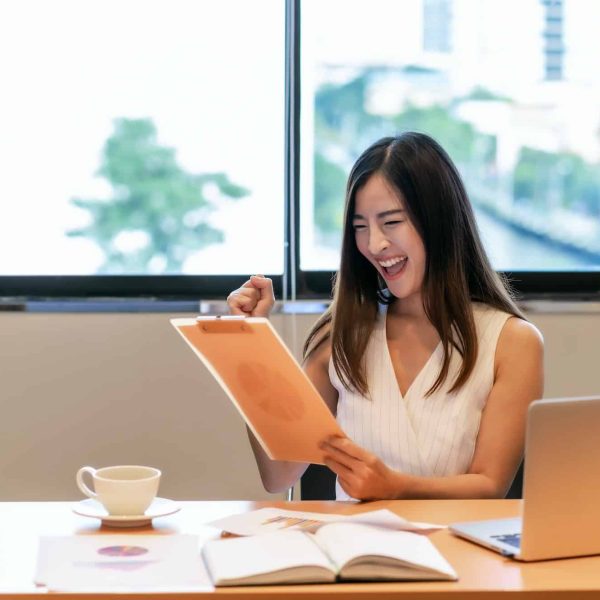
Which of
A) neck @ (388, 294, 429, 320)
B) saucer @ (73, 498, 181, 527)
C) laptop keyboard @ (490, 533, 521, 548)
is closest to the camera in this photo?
laptop keyboard @ (490, 533, 521, 548)

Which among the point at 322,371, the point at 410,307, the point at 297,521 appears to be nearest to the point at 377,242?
the point at 410,307

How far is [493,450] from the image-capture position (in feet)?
6.14

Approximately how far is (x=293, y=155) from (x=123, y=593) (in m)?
1.93

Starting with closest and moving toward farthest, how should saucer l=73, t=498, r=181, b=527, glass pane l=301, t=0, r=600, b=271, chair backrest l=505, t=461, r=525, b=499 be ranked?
1. saucer l=73, t=498, r=181, b=527
2. chair backrest l=505, t=461, r=525, b=499
3. glass pane l=301, t=0, r=600, b=271

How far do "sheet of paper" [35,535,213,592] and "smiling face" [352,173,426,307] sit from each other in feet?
2.59

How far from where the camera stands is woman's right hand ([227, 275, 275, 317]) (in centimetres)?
190

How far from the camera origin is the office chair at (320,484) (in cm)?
188

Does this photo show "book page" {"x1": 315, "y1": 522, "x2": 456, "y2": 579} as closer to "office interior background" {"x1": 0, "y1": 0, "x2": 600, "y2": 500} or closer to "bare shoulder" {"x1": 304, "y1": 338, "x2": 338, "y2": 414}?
"bare shoulder" {"x1": 304, "y1": 338, "x2": 338, "y2": 414}

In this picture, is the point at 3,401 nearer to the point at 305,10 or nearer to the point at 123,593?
the point at 305,10

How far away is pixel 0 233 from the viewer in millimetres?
2932

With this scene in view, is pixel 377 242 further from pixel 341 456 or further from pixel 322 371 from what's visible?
pixel 341 456

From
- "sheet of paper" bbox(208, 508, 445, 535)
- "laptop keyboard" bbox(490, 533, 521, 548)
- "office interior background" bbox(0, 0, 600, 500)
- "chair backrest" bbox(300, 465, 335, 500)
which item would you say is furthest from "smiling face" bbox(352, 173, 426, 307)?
"office interior background" bbox(0, 0, 600, 500)

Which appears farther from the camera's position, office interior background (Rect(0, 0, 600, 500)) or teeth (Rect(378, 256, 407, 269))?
office interior background (Rect(0, 0, 600, 500))

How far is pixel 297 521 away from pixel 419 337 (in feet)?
2.35
